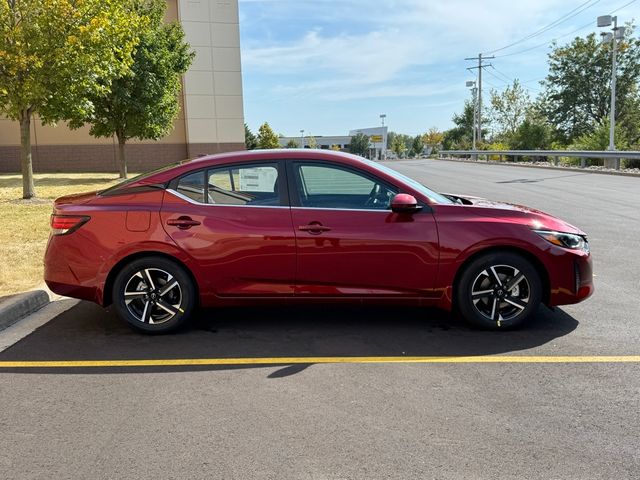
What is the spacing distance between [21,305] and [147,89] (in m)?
17.9

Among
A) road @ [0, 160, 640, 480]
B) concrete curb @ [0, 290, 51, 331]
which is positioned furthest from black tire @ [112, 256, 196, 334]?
concrete curb @ [0, 290, 51, 331]

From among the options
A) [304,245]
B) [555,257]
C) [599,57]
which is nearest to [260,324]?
[304,245]

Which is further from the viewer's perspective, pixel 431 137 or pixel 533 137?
pixel 431 137

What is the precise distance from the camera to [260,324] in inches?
203

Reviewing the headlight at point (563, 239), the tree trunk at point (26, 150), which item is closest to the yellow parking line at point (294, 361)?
the headlight at point (563, 239)

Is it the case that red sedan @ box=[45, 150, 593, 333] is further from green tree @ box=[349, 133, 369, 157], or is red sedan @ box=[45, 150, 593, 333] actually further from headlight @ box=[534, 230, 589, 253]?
green tree @ box=[349, 133, 369, 157]

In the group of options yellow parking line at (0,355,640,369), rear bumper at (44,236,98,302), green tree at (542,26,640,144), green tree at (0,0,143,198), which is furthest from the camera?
green tree at (542,26,640,144)

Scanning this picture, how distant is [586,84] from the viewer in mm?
56031

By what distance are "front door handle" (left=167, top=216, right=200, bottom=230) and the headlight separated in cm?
295

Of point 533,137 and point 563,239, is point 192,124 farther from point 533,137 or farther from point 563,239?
point 563,239

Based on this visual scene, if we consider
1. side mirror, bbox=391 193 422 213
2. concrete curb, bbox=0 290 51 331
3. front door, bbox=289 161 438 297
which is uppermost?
side mirror, bbox=391 193 422 213

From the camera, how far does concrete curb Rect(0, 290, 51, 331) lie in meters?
5.20

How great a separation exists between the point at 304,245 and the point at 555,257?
2.14 m

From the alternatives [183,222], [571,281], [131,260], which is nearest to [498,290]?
[571,281]
